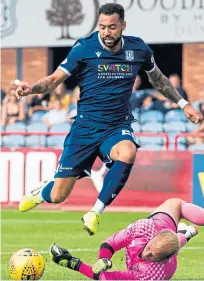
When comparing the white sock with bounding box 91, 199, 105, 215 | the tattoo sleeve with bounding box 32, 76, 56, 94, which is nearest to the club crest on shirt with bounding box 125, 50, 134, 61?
the tattoo sleeve with bounding box 32, 76, 56, 94

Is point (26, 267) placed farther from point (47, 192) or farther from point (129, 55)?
point (129, 55)

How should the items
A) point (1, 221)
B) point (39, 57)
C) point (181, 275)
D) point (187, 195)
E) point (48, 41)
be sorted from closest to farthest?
point (181, 275) < point (1, 221) < point (187, 195) < point (48, 41) < point (39, 57)

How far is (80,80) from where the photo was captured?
484 inches

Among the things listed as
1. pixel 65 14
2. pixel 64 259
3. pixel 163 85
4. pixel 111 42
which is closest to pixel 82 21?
pixel 65 14

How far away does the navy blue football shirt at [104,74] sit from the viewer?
12086 millimetres

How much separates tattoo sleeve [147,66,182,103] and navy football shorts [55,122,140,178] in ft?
2.37

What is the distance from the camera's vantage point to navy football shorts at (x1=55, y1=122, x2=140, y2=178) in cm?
1212

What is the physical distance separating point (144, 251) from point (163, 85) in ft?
9.18

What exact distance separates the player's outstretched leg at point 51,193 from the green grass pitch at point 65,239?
784mm

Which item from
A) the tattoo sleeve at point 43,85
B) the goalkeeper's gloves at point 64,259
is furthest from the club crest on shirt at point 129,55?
the goalkeeper's gloves at point 64,259

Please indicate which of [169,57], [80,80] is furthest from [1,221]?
[169,57]

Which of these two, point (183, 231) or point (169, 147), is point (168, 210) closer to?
point (183, 231)

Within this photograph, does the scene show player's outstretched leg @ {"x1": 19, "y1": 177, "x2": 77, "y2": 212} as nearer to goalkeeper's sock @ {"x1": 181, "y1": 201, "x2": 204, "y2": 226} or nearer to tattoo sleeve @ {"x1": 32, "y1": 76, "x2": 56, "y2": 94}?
tattoo sleeve @ {"x1": 32, "y1": 76, "x2": 56, "y2": 94}

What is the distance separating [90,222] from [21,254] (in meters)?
0.78
